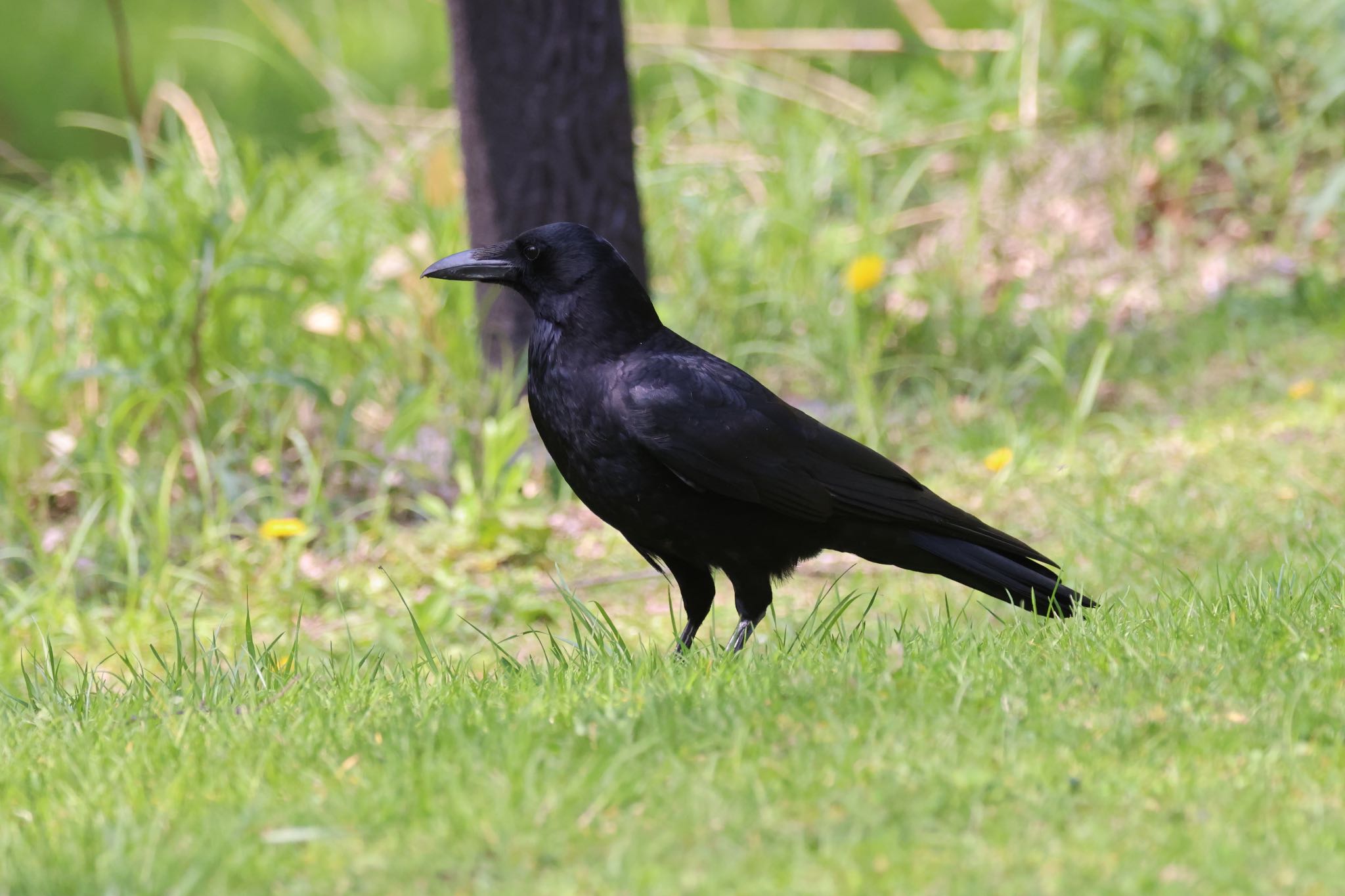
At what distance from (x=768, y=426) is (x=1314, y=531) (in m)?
1.81

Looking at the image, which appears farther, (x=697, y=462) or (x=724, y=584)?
(x=724, y=584)

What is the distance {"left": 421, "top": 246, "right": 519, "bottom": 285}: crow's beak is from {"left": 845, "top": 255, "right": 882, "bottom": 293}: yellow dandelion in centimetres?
244

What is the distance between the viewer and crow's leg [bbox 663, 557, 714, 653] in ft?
12.0

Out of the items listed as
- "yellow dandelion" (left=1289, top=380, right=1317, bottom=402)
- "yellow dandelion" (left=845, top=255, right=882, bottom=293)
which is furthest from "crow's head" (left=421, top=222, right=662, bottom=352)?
"yellow dandelion" (left=1289, top=380, right=1317, bottom=402)

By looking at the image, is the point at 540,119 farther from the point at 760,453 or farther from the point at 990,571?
the point at 990,571

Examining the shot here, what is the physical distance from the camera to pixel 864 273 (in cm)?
588

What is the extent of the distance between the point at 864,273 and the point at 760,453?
2587mm

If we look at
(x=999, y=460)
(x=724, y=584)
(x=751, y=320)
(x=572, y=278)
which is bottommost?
(x=724, y=584)

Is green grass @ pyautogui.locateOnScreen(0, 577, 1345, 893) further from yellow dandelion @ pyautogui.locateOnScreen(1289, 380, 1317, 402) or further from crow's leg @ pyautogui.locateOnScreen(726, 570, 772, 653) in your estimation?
yellow dandelion @ pyautogui.locateOnScreen(1289, 380, 1317, 402)

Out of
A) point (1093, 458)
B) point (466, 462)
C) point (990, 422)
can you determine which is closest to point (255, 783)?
point (466, 462)

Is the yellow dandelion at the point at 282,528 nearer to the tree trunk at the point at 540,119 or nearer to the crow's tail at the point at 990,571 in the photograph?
the tree trunk at the point at 540,119

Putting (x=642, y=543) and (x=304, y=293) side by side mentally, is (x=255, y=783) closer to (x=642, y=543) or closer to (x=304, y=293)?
(x=642, y=543)

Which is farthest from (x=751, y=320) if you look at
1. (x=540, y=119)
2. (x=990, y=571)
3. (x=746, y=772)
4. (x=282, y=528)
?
(x=746, y=772)

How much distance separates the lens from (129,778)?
245 cm
